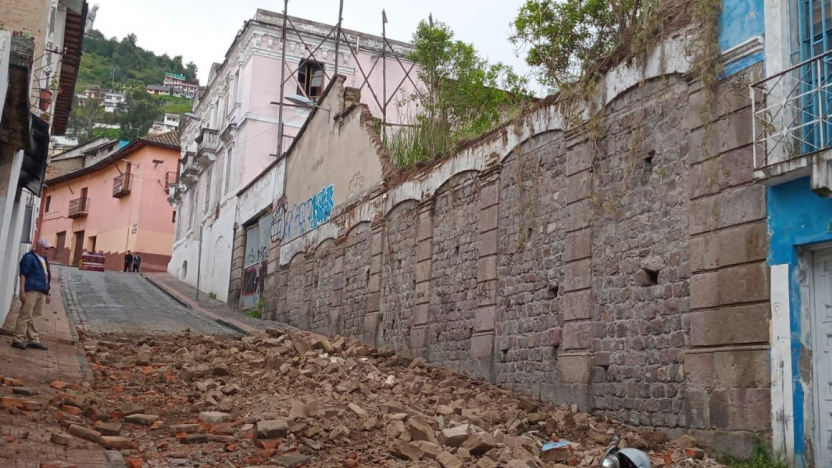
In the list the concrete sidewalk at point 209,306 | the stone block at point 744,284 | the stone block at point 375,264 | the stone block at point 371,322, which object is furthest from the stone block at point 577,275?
the concrete sidewalk at point 209,306

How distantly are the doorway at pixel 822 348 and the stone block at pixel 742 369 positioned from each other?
43 centimetres

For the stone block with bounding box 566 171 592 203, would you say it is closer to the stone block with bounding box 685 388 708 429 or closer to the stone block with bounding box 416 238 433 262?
the stone block with bounding box 685 388 708 429

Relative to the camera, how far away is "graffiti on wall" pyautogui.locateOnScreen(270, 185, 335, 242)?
2038cm

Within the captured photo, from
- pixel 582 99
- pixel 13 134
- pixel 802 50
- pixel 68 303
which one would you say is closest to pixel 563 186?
pixel 582 99

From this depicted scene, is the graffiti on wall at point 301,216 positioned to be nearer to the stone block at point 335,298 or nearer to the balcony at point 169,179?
the stone block at point 335,298

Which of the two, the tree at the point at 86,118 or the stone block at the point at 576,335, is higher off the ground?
the tree at the point at 86,118

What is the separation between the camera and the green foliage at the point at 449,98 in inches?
648

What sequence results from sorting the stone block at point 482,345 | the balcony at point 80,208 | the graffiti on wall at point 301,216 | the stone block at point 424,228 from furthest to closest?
1. the balcony at point 80,208
2. the graffiti on wall at point 301,216
3. the stone block at point 424,228
4. the stone block at point 482,345

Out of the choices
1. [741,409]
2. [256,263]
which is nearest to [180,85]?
[256,263]

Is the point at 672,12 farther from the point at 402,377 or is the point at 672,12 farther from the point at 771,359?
the point at 402,377

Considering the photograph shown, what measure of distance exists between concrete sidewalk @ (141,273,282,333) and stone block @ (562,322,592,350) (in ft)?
31.2

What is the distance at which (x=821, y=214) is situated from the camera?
717cm

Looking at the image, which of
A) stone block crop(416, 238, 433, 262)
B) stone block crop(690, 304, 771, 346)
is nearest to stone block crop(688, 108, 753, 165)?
stone block crop(690, 304, 771, 346)

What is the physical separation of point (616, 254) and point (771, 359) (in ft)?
8.48
